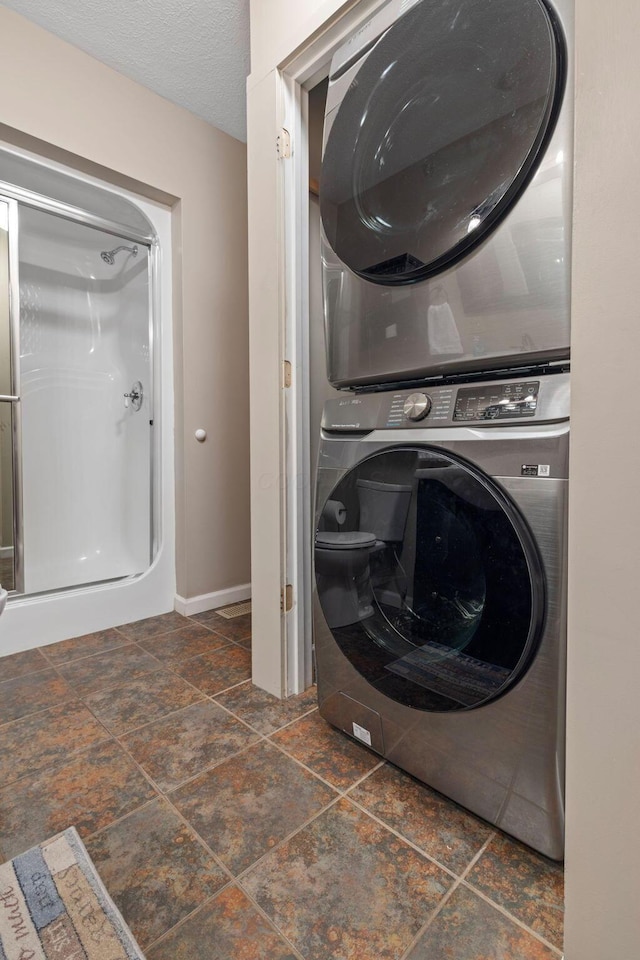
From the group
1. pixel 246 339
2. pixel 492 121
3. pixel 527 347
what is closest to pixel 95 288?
pixel 246 339

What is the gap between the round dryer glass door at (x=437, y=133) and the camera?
2.58 feet

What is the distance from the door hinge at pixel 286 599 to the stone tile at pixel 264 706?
29 cm

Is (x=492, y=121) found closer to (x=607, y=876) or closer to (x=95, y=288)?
(x=607, y=876)

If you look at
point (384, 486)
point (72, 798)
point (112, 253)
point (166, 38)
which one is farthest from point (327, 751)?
point (166, 38)

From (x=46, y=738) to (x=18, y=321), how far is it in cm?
160

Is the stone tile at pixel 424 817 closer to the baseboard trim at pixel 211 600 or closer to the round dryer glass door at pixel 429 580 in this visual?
the round dryer glass door at pixel 429 580

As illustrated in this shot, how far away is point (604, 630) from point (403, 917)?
2.00ft

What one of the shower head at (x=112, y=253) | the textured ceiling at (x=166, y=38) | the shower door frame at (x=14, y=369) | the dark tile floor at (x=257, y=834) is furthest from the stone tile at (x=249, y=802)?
the textured ceiling at (x=166, y=38)

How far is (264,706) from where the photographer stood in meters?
1.41

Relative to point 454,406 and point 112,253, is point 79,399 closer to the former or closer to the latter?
point 112,253

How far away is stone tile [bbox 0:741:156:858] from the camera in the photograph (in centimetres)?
95

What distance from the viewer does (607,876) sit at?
23.5 inches

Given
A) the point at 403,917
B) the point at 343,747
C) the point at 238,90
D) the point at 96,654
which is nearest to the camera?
the point at 403,917

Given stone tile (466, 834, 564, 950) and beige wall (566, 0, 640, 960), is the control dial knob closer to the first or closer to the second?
beige wall (566, 0, 640, 960)
